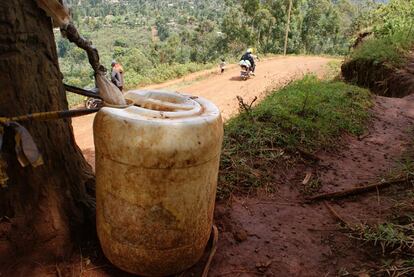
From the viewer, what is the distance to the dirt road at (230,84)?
10586 millimetres

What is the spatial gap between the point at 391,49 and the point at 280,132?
735 cm

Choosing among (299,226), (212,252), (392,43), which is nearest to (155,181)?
(212,252)

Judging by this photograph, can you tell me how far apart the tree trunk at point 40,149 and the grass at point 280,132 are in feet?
5.54

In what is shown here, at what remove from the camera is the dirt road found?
10586 mm

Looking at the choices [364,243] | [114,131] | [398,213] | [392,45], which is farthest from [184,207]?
[392,45]

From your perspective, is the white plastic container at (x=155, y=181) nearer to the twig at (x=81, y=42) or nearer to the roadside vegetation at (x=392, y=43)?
the twig at (x=81, y=42)

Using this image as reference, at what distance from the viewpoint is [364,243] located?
2939 mm

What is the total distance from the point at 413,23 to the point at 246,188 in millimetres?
11202

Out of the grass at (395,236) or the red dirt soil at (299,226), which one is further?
the red dirt soil at (299,226)

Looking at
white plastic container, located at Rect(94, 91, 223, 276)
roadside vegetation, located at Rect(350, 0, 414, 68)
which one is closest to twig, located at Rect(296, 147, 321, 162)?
white plastic container, located at Rect(94, 91, 223, 276)

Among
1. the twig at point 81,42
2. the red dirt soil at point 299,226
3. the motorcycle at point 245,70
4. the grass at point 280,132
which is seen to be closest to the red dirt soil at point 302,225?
the red dirt soil at point 299,226

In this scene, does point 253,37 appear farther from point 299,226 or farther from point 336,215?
point 299,226

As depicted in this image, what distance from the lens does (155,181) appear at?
2143 millimetres

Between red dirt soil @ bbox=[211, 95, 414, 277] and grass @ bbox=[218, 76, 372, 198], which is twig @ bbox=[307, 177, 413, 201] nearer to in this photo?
red dirt soil @ bbox=[211, 95, 414, 277]
